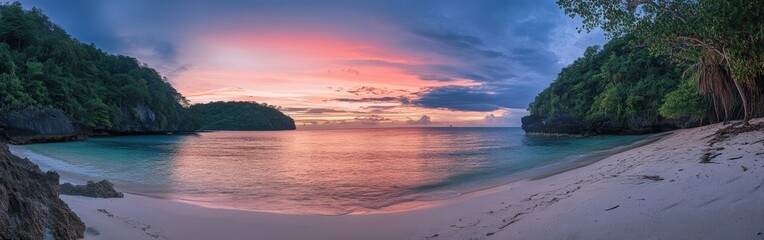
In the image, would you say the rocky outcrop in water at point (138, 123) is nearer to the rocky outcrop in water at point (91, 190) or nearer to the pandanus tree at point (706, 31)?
the rocky outcrop in water at point (91, 190)

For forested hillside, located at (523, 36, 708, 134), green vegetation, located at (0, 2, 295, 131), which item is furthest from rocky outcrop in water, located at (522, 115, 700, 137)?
green vegetation, located at (0, 2, 295, 131)

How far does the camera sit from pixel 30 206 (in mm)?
3705

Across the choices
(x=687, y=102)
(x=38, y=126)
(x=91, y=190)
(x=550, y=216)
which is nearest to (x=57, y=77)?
(x=38, y=126)

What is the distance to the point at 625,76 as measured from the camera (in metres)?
48.8

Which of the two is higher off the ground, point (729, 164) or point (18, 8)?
point (18, 8)

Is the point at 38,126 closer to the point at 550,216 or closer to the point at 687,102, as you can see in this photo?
the point at 550,216

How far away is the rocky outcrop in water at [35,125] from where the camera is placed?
4122 cm

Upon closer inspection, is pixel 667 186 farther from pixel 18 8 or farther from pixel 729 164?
pixel 18 8

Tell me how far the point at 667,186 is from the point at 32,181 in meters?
8.65

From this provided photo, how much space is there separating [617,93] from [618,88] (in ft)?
3.15

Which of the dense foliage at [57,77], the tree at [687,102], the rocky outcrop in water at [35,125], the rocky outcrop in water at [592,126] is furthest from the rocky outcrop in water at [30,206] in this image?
the dense foliage at [57,77]

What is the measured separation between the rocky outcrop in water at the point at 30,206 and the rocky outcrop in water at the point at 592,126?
48357 mm

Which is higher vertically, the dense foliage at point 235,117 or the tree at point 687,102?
the dense foliage at point 235,117

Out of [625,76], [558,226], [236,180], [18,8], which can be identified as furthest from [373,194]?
[18,8]
